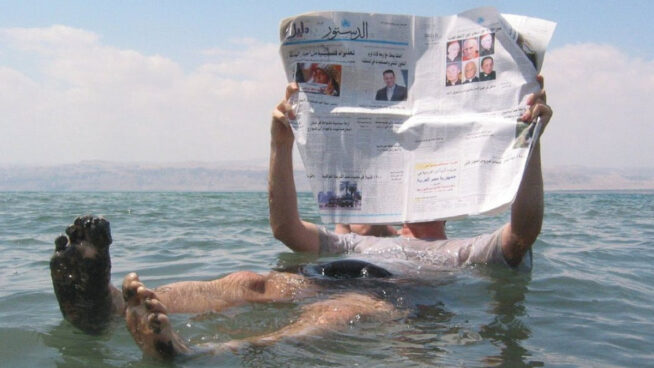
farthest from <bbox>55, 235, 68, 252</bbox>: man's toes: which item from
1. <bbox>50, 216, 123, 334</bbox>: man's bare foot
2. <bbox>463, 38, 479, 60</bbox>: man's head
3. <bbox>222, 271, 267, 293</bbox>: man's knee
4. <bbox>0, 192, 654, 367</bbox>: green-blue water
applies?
<bbox>463, 38, 479, 60</bbox>: man's head

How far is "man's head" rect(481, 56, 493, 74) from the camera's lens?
10.8ft

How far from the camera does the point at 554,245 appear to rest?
6625 mm

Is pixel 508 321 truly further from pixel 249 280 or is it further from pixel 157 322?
pixel 157 322

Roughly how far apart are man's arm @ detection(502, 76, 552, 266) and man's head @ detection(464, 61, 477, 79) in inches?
13.7

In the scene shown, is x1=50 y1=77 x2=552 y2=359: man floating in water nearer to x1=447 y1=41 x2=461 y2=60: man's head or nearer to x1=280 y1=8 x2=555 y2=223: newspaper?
x1=280 y1=8 x2=555 y2=223: newspaper

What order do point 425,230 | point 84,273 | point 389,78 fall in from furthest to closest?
1. point 425,230
2. point 389,78
3. point 84,273

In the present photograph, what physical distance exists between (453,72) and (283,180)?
1.16 meters

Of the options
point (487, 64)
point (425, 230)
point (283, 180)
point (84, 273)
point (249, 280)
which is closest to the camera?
point (84, 273)

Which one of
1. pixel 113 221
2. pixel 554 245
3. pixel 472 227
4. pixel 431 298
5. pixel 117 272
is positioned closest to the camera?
pixel 431 298

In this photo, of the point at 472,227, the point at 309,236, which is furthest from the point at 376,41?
the point at 472,227

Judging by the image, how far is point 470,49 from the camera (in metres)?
3.35

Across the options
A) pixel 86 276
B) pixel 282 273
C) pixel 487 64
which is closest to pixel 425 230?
pixel 282 273

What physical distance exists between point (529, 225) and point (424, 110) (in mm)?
906

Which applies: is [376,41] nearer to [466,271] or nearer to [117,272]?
[466,271]
